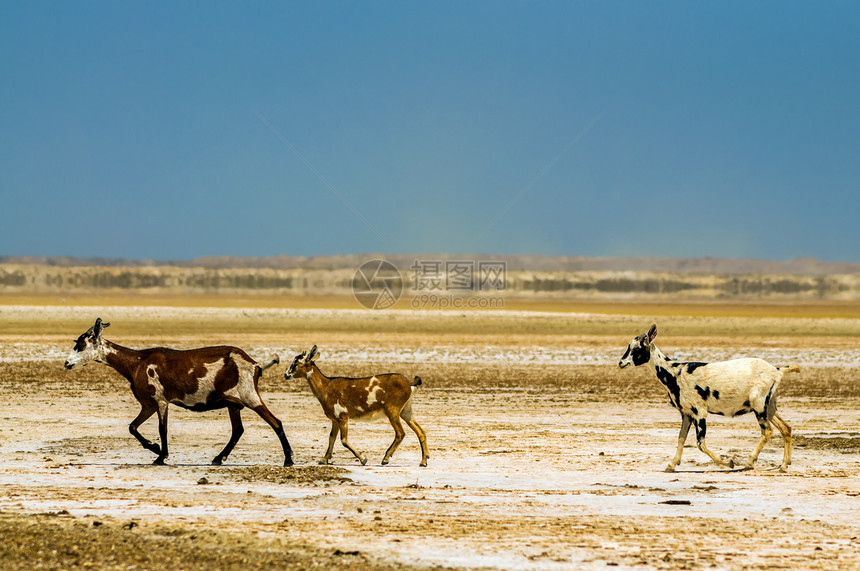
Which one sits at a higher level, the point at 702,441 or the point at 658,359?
the point at 658,359

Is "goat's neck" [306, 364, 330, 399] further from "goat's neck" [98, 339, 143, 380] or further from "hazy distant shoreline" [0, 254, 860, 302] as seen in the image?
"hazy distant shoreline" [0, 254, 860, 302]

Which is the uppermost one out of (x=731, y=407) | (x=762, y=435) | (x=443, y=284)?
(x=443, y=284)

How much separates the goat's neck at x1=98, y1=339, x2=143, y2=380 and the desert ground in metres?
1.28

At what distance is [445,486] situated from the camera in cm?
1223

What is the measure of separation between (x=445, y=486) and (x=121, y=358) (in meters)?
5.21

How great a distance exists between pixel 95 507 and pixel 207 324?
41722 millimetres

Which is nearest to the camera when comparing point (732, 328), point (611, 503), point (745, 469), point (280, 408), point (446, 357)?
point (611, 503)

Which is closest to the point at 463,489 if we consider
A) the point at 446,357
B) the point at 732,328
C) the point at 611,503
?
the point at 611,503

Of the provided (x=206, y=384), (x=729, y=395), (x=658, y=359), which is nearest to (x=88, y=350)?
(x=206, y=384)

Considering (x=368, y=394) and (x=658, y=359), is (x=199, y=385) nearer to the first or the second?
(x=368, y=394)

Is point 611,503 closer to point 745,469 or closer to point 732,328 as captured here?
point 745,469

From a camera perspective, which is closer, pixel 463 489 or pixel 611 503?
pixel 611 503

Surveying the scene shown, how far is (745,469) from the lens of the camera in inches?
534

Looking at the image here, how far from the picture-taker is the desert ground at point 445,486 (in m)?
9.06
